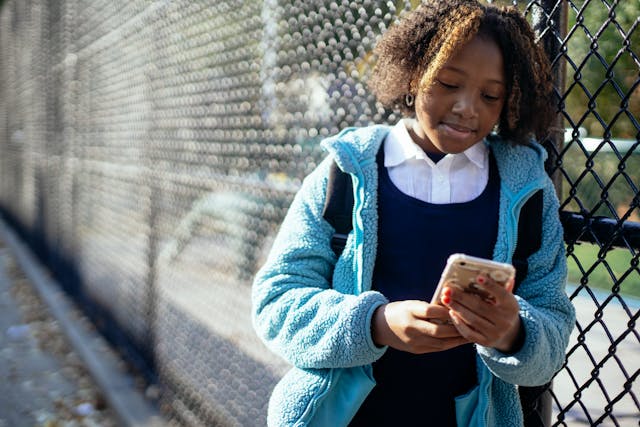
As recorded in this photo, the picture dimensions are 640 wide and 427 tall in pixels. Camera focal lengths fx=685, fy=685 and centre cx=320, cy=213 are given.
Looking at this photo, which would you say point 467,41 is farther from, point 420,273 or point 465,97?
point 420,273

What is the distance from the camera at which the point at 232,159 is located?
300cm

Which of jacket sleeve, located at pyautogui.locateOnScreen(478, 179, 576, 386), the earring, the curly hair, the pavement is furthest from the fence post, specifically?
the pavement

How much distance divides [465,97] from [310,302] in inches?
20.7

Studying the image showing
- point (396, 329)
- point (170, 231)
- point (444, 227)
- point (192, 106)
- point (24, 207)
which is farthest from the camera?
point (24, 207)

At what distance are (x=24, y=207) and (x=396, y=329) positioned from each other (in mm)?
9289

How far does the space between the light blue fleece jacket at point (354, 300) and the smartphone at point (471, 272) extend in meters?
0.22

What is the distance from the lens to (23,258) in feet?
27.6

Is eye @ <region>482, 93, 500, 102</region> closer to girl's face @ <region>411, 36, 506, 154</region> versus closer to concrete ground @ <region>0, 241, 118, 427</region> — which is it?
girl's face @ <region>411, 36, 506, 154</region>

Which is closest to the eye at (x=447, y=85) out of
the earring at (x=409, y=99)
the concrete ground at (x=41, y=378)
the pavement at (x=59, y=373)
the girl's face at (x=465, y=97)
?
the girl's face at (x=465, y=97)

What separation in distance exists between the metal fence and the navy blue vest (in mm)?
299

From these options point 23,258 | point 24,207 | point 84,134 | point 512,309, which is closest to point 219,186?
point 512,309

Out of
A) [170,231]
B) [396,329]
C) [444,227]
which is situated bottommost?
[170,231]

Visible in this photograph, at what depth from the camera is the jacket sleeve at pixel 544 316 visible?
4.20ft

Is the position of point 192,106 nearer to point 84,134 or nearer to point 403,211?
point 403,211
